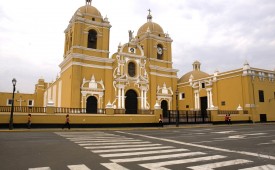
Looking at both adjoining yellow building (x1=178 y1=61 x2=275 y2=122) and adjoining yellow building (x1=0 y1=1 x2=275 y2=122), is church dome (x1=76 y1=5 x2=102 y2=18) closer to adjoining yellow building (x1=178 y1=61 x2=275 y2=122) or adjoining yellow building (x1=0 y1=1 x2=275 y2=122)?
adjoining yellow building (x1=0 y1=1 x2=275 y2=122)

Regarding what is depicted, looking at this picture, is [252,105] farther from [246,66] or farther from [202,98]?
[202,98]

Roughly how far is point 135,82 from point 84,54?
7.87 meters

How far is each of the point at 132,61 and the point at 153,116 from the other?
1122 centimetres

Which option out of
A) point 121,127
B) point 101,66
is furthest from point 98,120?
point 101,66

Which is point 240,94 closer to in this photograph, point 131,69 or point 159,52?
point 159,52

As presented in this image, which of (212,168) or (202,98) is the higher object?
(202,98)

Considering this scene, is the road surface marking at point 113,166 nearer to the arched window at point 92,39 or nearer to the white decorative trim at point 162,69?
the arched window at point 92,39

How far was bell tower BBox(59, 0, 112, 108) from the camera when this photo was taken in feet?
88.7

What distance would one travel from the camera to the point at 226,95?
30.2 metres

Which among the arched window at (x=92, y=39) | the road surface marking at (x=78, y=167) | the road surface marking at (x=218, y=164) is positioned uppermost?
the arched window at (x=92, y=39)

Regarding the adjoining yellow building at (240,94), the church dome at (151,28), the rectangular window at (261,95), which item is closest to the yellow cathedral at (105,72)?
the church dome at (151,28)

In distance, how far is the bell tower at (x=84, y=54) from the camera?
27.0 meters

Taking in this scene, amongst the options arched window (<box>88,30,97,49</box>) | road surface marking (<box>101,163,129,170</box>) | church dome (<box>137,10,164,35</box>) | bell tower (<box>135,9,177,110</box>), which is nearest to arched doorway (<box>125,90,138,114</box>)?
bell tower (<box>135,9,177,110</box>)

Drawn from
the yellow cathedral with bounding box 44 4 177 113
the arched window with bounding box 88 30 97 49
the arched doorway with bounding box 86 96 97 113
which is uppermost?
the arched window with bounding box 88 30 97 49
